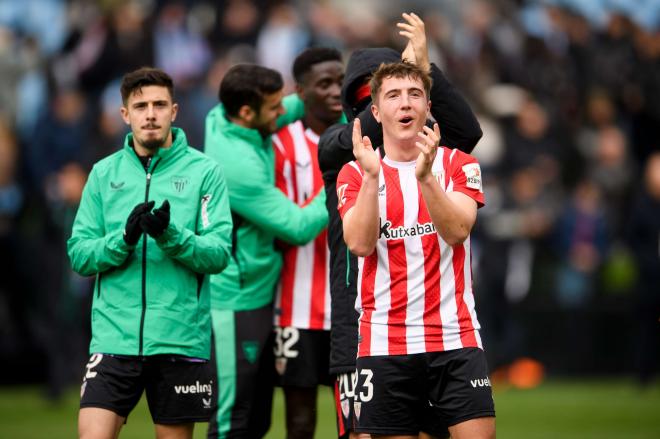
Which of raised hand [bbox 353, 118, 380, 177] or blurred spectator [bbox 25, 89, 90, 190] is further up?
blurred spectator [bbox 25, 89, 90, 190]

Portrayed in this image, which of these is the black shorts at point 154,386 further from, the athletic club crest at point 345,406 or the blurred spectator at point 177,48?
the blurred spectator at point 177,48

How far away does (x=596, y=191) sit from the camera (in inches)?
656

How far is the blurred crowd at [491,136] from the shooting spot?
14203 millimetres

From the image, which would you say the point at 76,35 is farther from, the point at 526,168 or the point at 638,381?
the point at 638,381

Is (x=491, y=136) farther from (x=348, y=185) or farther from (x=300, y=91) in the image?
(x=348, y=185)

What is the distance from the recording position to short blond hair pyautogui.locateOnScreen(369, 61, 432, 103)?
6.05 meters

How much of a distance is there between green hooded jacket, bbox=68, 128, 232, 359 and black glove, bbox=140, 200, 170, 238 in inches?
4.6

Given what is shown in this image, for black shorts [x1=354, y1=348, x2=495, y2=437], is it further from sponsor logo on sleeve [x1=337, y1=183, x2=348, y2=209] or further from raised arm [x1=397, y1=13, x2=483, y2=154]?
raised arm [x1=397, y1=13, x2=483, y2=154]

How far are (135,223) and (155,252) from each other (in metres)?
0.35

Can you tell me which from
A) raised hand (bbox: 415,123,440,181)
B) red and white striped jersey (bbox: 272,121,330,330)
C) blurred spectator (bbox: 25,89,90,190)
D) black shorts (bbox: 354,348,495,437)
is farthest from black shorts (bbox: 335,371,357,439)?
blurred spectator (bbox: 25,89,90,190)

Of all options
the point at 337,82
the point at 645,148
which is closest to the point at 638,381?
the point at 645,148

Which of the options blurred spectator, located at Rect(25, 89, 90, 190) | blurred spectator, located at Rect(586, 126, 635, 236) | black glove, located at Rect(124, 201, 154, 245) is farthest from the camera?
blurred spectator, located at Rect(586, 126, 635, 236)

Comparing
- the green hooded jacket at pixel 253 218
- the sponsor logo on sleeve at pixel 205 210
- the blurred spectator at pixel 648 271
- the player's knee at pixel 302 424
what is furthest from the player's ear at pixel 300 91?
the blurred spectator at pixel 648 271

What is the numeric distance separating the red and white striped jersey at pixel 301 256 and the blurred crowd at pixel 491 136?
A: 542 centimetres
